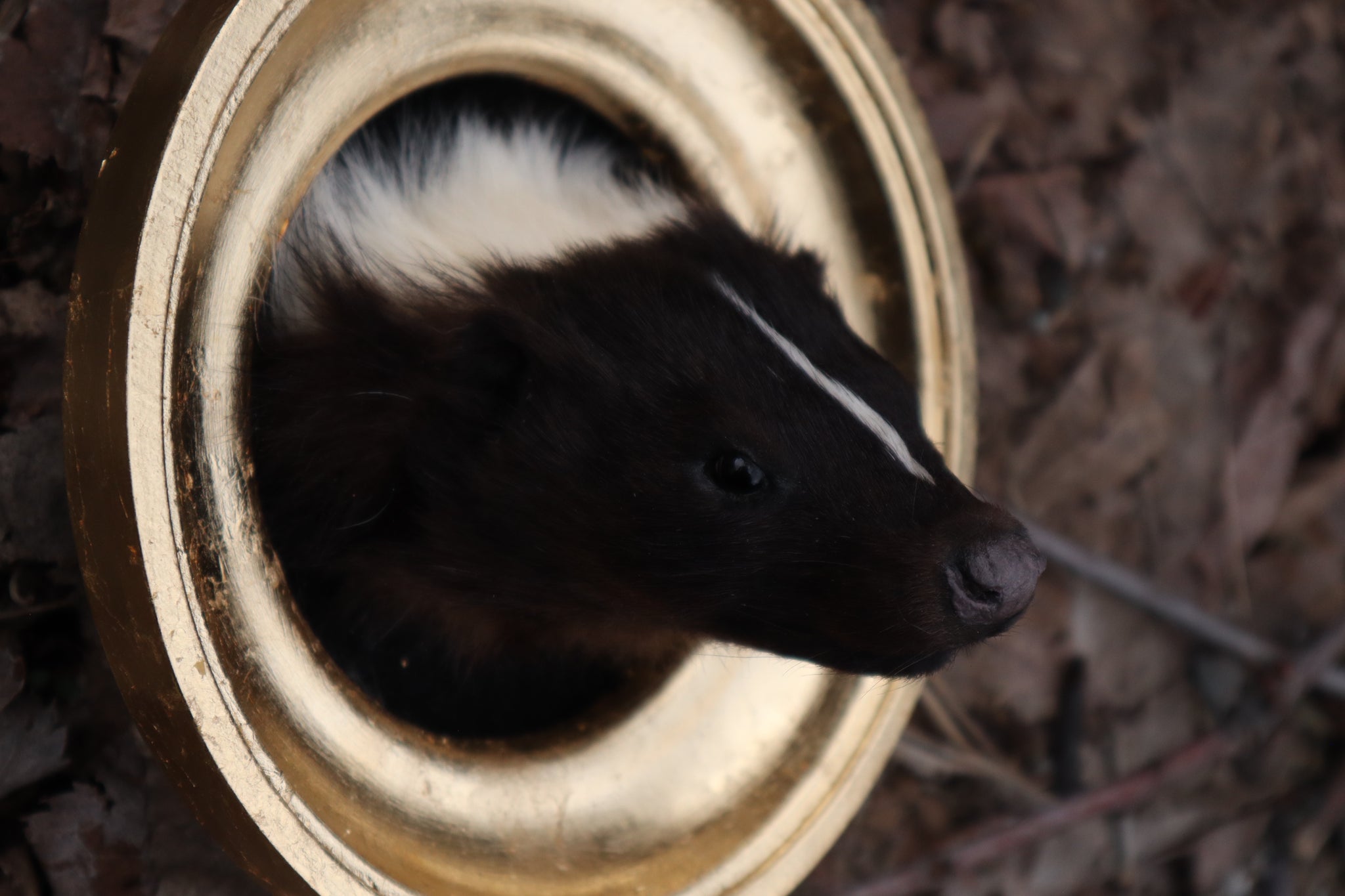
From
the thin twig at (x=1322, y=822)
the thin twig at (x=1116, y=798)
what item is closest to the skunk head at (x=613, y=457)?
the thin twig at (x=1116, y=798)

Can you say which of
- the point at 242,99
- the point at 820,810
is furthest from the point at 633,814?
the point at 242,99

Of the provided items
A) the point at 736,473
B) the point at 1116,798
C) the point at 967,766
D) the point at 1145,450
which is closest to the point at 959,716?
the point at 967,766

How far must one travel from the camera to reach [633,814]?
48.4 inches

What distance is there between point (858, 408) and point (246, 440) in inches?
19.9

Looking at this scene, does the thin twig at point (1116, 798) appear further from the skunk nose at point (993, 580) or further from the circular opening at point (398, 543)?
the skunk nose at point (993, 580)

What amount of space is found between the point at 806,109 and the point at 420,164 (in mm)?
427

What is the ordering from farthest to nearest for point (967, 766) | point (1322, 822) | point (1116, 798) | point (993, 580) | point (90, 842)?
1. point (1322, 822)
2. point (1116, 798)
3. point (967, 766)
4. point (90, 842)
5. point (993, 580)

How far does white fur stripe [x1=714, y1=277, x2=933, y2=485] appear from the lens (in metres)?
1.04

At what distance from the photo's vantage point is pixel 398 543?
44.6 inches

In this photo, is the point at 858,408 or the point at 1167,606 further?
the point at 1167,606

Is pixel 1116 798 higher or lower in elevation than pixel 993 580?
lower

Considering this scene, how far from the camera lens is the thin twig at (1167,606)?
6.19 feet

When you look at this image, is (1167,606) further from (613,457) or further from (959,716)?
(613,457)

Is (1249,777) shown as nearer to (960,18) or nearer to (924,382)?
(924,382)
